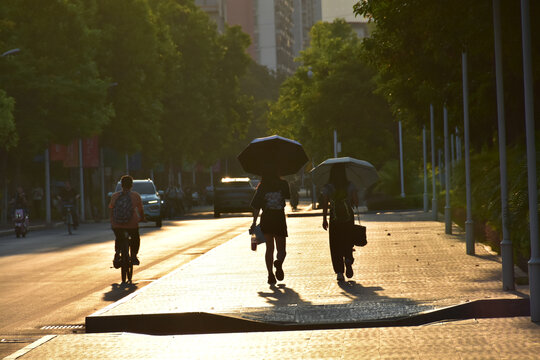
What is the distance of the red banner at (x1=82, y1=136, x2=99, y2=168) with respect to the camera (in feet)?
177

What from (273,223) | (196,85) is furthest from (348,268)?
(196,85)

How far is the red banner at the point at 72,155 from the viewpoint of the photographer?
52875 millimetres

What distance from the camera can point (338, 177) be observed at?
1570 cm

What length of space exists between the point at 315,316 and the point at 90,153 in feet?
145

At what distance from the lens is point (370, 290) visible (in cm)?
1355

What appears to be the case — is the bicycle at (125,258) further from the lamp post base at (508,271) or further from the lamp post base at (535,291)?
the lamp post base at (535,291)

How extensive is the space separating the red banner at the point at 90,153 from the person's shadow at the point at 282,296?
4063 centimetres

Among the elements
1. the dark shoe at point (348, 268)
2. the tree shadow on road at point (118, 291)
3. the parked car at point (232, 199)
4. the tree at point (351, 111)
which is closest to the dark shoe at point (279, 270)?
the dark shoe at point (348, 268)

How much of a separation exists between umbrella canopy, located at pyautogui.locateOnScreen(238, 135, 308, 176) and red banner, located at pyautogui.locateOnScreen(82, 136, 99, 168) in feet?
124

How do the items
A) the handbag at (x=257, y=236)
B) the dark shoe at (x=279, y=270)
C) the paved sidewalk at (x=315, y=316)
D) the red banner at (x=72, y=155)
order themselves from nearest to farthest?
1. the paved sidewalk at (x=315, y=316)
2. the dark shoe at (x=279, y=270)
3. the handbag at (x=257, y=236)
4. the red banner at (x=72, y=155)

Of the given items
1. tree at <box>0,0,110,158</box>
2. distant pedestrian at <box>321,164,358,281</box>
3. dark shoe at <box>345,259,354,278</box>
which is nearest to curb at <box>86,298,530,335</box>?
dark shoe at <box>345,259,354,278</box>

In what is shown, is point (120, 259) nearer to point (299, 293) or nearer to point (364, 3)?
point (299, 293)

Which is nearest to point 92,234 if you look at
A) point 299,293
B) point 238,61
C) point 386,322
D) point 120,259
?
point 120,259

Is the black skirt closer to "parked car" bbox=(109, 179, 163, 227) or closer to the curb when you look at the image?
the curb
